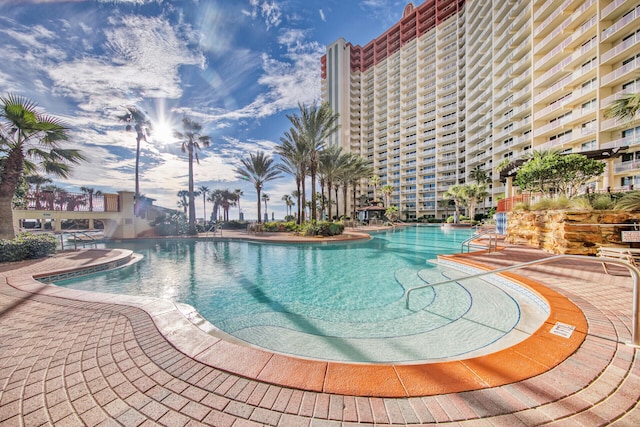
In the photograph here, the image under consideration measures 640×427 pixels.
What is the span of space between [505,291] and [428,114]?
58.9m

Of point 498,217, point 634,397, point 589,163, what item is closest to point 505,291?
point 634,397

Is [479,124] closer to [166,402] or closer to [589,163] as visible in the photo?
[589,163]

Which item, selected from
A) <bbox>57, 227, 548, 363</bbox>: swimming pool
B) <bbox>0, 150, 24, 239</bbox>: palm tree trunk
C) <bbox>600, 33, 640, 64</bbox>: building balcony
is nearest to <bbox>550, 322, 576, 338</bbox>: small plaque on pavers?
<bbox>57, 227, 548, 363</bbox>: swimming pool

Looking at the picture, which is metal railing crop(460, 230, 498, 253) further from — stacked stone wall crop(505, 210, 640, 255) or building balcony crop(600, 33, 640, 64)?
building balcony crop(600, 33, 640, 64)

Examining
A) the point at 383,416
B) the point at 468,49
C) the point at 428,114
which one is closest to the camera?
the point at 383,416

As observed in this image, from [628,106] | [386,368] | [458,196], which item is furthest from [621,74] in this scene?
[386,368]

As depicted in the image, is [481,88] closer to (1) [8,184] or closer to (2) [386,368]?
(2) [386,368]

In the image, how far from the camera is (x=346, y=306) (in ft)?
17.0

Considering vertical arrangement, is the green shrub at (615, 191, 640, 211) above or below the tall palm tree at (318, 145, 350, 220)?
below

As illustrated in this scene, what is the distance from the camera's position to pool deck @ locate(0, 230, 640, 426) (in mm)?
1691

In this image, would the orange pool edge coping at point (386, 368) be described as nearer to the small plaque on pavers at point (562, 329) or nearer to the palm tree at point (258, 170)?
the small plaque on pavers at point (562, 329)

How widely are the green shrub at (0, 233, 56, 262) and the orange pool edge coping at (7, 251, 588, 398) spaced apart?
980 cm

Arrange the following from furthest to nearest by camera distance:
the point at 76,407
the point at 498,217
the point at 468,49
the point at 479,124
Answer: the point at 468,49
the point at 479,124
the point at 498,217
the point at 76,407

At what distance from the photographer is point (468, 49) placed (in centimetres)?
4481
